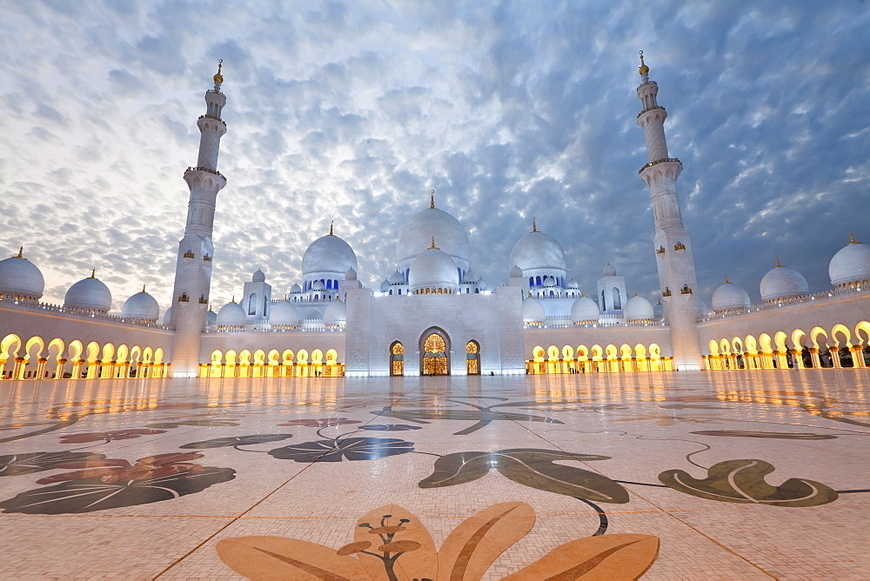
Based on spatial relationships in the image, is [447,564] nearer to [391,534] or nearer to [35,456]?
[391,534]

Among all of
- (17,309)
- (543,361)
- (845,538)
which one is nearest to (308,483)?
(845,538)

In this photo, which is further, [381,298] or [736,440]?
[381,298]

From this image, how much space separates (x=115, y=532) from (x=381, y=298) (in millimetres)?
21361

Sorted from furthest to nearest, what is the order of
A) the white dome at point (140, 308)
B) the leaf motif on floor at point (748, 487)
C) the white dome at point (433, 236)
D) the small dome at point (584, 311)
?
the white dome at point (433, 236)
the small dome at point (584, 311)
the white dome at point (140, 308)
the leaf motif on floor at point (748, 487)

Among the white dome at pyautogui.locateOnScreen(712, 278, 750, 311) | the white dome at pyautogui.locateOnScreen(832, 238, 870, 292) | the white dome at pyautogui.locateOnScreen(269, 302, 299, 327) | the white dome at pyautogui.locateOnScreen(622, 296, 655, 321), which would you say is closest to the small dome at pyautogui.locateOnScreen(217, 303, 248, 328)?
the white dome at pyautogui.locateOnScreen(269, 302, 299, 327)

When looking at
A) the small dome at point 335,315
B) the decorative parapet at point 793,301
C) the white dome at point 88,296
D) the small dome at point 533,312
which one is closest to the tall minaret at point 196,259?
the white dome at point 88,296

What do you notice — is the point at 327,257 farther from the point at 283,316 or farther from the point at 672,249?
the point at 672,249

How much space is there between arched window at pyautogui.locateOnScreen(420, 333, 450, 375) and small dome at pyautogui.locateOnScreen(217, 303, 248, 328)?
46.0 feet

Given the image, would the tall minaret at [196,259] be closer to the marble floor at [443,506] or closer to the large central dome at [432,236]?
the large central dome at [432,236]

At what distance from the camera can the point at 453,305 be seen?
21938 mm

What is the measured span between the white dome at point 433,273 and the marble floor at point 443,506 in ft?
73.9

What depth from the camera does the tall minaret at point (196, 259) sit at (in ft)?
78.7

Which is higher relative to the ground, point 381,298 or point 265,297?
point 265,297

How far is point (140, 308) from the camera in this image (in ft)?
87.8
